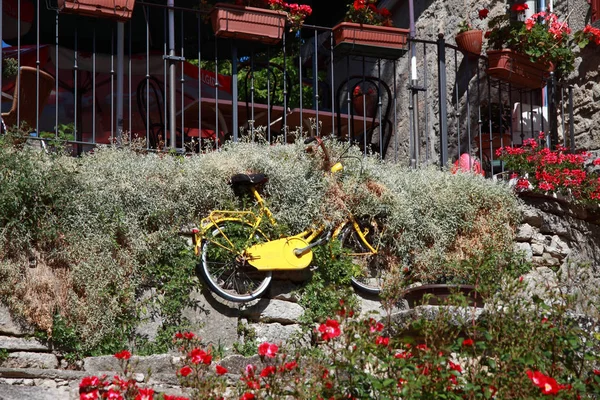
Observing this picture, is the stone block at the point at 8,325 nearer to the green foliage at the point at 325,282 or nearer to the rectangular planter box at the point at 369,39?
the green foliage at the point at 325,282

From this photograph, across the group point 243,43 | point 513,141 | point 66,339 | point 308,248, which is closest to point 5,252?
point 66,339

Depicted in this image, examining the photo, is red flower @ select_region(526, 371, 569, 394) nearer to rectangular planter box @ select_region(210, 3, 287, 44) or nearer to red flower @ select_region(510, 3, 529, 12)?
rectangular planter box @ select_region(210, 3, 287, 44)

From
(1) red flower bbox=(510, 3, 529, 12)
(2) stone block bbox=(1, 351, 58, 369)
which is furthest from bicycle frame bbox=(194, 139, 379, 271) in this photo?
(1) red flower bbox=(510, 3, 529, 12)

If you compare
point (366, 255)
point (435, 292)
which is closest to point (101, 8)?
point (366, 255)

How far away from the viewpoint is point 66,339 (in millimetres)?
5738

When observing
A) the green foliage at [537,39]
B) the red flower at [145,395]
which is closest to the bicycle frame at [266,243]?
the red flower at [145,395]

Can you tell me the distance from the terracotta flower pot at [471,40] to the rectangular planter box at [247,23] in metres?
1.88

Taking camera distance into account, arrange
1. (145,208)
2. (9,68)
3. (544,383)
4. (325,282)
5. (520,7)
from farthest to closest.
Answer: (520,7)
(9,68)
(325,282)
(145,208)
(544,383)

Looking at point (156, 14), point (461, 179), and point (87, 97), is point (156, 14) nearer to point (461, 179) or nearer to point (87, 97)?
point (87, 97)

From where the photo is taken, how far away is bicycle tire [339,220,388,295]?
6668mm

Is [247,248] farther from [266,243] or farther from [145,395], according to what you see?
[145,395]

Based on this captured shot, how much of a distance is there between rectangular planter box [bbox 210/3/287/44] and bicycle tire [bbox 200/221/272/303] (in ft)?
5.22

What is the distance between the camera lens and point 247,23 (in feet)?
23.9

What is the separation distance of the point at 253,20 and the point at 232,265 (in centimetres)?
195
